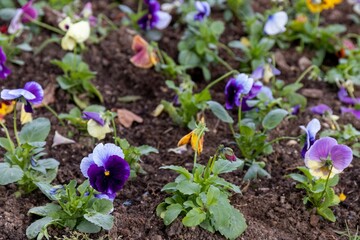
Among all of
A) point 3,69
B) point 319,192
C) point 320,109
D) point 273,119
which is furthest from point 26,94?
point 320,109

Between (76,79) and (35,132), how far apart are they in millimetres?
693

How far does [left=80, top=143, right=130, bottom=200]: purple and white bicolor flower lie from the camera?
8.79 ft

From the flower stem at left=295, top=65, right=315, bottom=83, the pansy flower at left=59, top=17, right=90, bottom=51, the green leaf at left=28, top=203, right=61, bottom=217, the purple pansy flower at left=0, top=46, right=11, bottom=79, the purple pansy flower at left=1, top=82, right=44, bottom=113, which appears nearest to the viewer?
the green leaf at left=28, top=203, right=61, bottom=217

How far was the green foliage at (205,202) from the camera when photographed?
265 cm

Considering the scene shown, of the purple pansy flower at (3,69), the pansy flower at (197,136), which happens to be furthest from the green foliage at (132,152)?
the purple pansy flower at (3,69)

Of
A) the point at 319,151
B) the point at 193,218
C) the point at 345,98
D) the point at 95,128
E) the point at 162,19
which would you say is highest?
the point at 319,151

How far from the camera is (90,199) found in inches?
109

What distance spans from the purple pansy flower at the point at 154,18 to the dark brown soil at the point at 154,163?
105 millimetres

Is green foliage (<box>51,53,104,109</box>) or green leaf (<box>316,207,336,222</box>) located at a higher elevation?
green leaf (<box>316,207,336,222</box>)

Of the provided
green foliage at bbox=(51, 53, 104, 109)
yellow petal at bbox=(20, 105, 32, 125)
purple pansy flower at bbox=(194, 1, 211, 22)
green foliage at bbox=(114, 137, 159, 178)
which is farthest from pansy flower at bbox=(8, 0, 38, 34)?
green foliage at bbox=(114, 137, 159, 178)

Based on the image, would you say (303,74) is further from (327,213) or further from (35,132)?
(35,132)

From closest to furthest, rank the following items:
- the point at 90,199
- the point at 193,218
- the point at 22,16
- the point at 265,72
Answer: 1. the point at 193,218
2. the point at 90,199
3. the point at 265,72
4. the point at 22,16

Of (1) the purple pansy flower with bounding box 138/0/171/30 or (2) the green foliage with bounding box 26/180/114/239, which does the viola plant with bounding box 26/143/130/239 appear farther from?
(1) the purple pansy flower with bounding box 138/0/171/30

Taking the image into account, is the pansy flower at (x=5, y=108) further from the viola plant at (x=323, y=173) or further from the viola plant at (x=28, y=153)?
the viola plant at (x=323, y=173)
